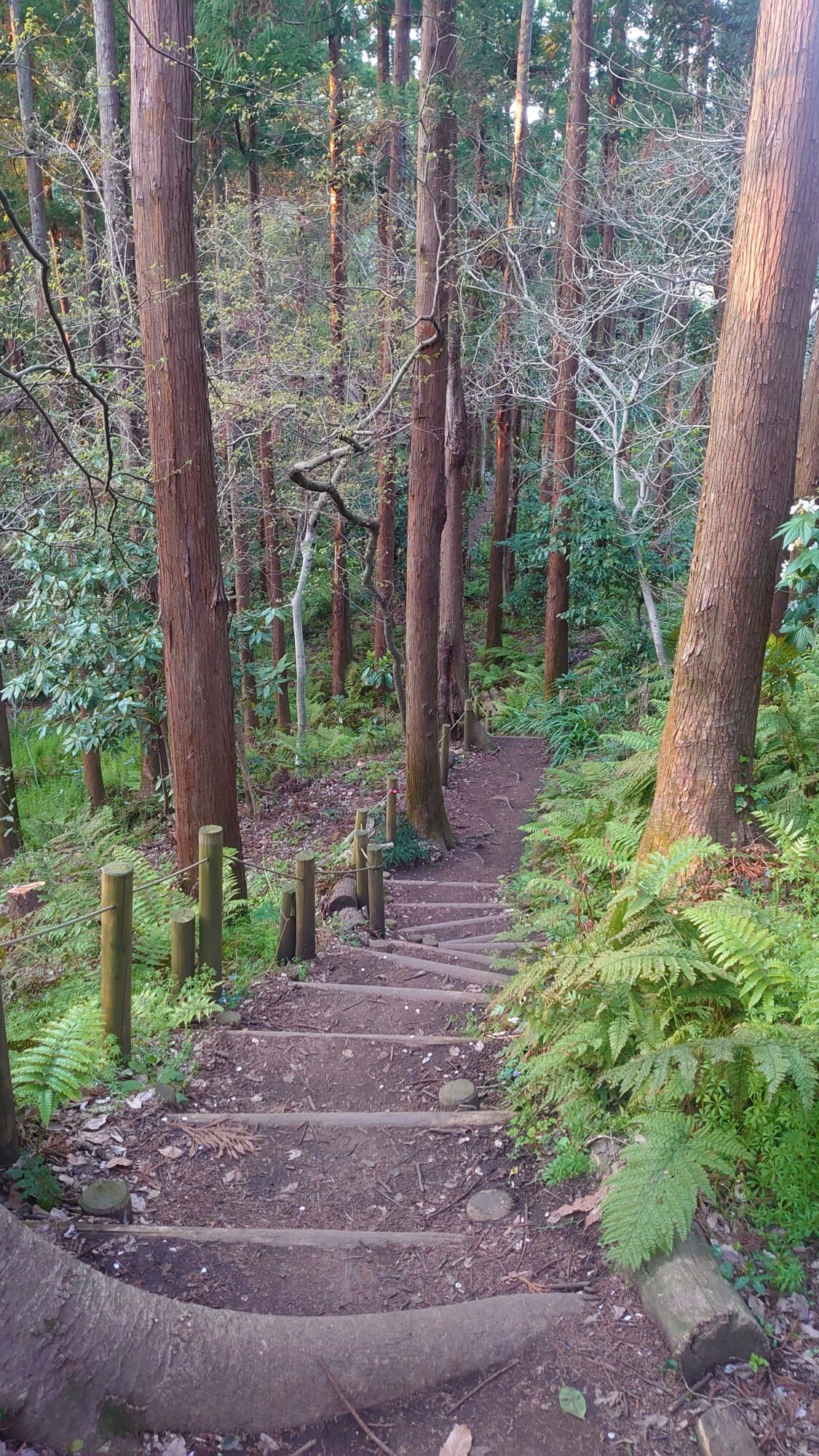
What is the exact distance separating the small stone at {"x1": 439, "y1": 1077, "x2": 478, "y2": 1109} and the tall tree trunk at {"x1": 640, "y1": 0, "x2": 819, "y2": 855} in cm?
174

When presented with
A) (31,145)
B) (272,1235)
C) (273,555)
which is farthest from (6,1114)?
(273,555)

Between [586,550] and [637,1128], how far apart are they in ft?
37.9

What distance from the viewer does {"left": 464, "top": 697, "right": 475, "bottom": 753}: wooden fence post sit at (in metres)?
14.8

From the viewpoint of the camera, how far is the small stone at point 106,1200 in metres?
3.15

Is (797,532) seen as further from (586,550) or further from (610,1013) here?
(586,550)

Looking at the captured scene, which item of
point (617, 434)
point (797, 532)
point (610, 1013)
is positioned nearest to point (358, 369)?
point (617, 434)

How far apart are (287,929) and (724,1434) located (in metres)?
4.20

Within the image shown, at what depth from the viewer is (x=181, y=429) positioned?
6.70 meters

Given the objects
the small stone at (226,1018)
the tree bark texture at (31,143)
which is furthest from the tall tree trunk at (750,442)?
the tree bark texture at (31,143)

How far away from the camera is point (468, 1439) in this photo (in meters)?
2.50

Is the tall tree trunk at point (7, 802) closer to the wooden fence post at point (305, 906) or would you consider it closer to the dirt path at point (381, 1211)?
the wooden fence post at point (305, 906)

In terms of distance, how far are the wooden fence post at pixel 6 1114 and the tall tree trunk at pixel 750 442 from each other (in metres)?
3.56

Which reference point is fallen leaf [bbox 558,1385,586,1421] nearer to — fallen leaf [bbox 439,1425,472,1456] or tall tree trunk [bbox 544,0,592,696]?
fallen leaf [bbox 439,1425,472,1456]

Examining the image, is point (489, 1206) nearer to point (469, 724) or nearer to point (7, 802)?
point (7, 802)
